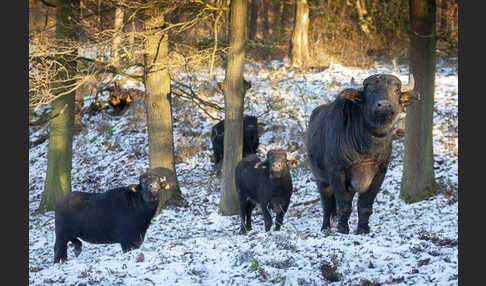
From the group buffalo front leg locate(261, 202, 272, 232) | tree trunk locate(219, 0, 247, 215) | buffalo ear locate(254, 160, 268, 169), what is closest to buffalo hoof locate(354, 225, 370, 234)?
buffalo front leg locate(261, 202, 272, 232)

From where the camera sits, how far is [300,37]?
24375 mm

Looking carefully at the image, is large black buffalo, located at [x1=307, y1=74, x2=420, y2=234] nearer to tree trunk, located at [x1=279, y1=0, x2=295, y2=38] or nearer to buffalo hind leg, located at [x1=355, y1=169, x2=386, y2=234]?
buffalo hind leg, located at [x1=355, y1=169, x2=386, y2=234]

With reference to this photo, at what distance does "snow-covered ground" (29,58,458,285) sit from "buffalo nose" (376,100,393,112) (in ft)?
5.53

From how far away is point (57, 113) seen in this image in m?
15.1

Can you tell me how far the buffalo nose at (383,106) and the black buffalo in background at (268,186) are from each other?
342 centimetres

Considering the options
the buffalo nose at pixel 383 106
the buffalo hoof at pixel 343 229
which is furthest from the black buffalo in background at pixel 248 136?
the buffalo nose at pixel 383 106

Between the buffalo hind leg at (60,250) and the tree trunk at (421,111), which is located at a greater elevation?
the tree trunk at (421,111)

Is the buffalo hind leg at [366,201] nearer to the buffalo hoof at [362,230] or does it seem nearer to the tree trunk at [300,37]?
the buffalo hoof at [362,230]

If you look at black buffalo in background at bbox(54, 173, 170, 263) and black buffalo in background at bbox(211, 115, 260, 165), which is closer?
black buffalo in background at bbox(54, 173, 170, 263)

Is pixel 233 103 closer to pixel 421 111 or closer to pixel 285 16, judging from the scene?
pixel 421 111

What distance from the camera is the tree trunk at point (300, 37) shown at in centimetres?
2423

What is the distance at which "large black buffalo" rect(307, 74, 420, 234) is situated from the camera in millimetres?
8188

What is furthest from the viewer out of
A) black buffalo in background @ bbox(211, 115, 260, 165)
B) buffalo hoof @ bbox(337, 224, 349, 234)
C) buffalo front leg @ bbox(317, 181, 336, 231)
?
black buffalo in background @ bbox(211, 115, 260, 165)

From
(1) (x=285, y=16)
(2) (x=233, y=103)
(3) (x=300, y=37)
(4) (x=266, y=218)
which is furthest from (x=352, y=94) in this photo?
(1) (x=285, y=16)
